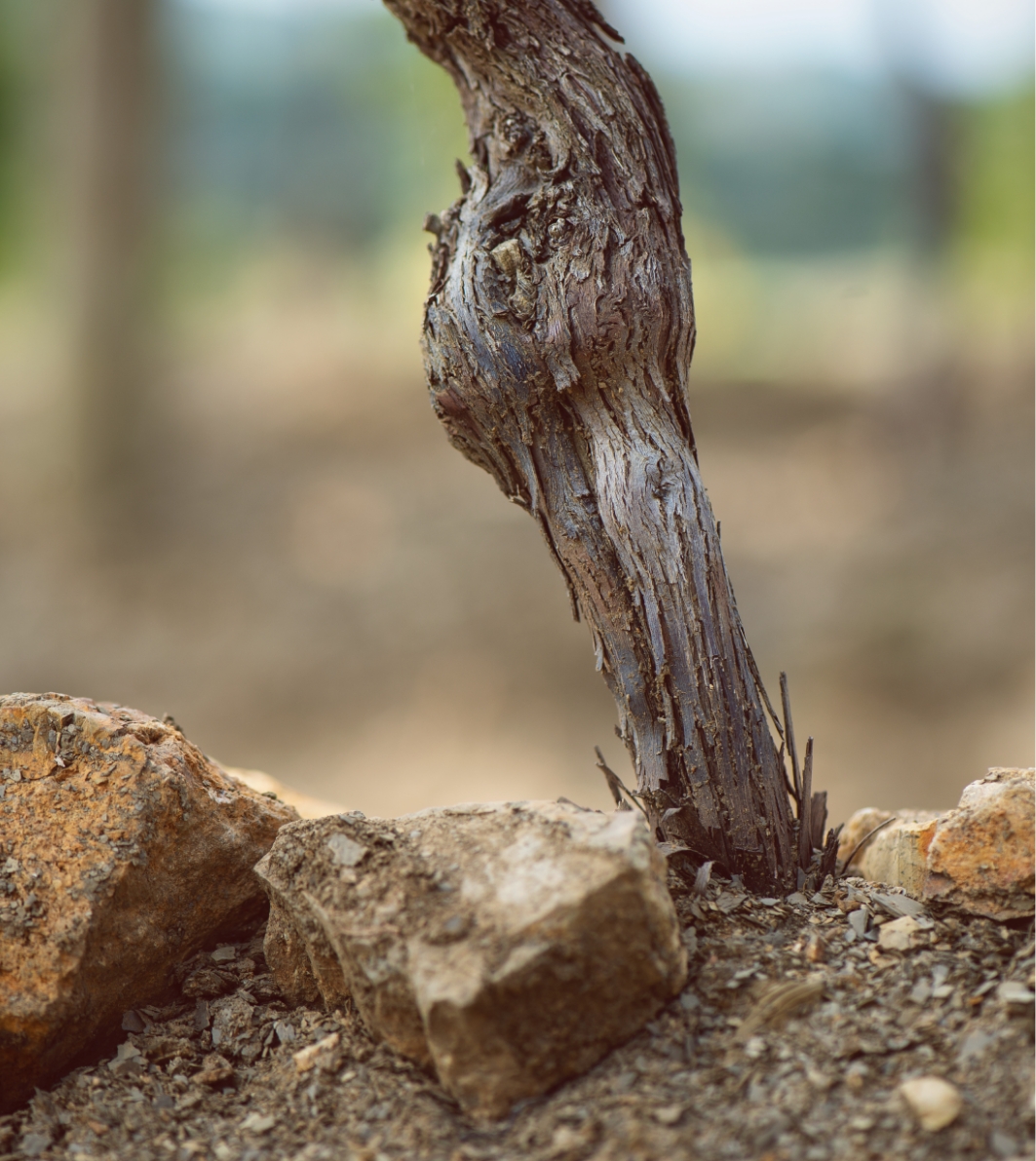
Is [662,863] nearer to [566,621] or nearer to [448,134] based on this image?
[566,621]

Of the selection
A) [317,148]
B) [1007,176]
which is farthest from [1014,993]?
[317,148]

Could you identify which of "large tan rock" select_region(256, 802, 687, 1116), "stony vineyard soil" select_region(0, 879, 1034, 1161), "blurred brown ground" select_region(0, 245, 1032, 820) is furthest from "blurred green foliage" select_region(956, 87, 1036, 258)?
"large tan rock" select_region(256, 802, 687, 1116)

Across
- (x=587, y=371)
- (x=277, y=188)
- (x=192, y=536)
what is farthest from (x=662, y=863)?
(x=277, y=188)

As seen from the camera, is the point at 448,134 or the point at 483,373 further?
the point at 448,134

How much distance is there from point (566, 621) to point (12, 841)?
4829 millimetres

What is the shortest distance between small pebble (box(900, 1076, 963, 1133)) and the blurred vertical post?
6.86m

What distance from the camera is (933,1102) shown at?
0.97m

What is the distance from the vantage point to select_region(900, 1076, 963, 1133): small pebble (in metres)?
0.96

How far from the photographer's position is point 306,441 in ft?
27.1

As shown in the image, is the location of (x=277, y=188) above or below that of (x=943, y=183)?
above

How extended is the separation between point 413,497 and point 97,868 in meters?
6.22

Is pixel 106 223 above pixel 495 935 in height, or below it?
above

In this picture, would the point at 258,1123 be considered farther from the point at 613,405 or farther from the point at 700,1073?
the point at 613,405

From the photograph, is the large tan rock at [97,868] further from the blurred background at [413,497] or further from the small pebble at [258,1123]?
the blurred background at [413,497]
